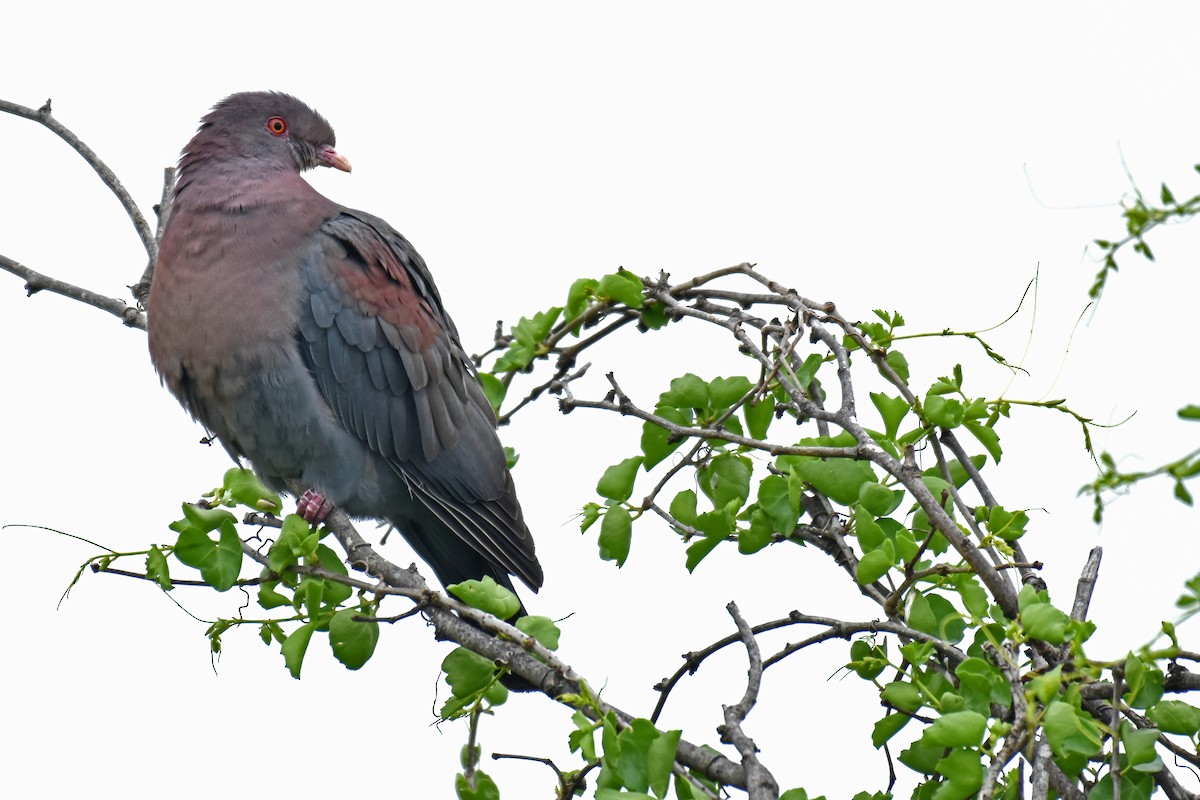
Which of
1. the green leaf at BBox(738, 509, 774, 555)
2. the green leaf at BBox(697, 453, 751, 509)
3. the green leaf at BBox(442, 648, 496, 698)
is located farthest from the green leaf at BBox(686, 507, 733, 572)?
the green leaf at BBox(442, 648, 496, 698)

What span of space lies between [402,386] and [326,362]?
293mm

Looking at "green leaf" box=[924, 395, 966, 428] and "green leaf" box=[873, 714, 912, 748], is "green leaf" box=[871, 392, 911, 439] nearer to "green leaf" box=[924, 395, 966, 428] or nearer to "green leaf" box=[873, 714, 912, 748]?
"green leaf" box=[924, 395, 966, 428]

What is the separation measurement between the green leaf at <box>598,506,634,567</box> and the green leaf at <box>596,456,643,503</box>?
0.10ft

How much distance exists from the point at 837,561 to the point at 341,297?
2227mm

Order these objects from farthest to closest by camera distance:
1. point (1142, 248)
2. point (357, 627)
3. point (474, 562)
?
point (474, 562), point (357, 627), point (1142, 248)

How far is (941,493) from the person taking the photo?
2.57 meters

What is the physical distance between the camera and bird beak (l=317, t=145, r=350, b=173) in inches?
206

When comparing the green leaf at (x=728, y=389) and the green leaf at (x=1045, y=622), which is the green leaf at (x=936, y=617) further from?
the green leaf at (x=728, y=389)

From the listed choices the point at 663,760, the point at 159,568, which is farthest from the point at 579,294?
the point at 663,760

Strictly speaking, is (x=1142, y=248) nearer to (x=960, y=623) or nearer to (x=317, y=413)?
(x=960, y=623)

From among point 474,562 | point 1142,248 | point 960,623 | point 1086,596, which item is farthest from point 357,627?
point 474,562

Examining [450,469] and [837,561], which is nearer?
[837,561]

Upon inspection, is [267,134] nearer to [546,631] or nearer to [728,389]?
[728,389]

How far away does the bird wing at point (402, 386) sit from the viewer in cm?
439
